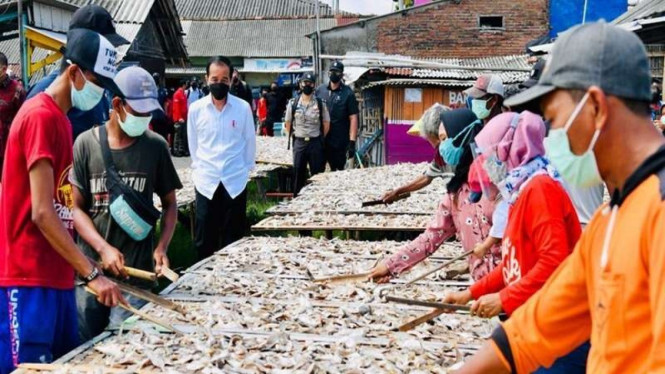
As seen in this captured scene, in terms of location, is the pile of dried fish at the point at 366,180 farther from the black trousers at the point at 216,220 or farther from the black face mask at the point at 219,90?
the black face mask at the point at 219,90

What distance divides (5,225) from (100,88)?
756 millimetres

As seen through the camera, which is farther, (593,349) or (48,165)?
(48,165)

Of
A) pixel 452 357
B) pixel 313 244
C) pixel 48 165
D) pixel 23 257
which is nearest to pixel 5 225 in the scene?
pixel 23 257

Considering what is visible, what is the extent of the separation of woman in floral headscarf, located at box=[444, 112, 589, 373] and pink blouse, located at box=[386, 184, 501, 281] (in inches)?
27.3

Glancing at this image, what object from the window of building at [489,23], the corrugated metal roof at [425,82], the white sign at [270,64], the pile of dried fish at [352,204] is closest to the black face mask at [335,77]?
the pile of dried fish at [352,204]

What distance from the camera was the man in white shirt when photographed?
24.9ft

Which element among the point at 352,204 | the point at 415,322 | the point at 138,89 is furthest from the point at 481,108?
the point at 352,204

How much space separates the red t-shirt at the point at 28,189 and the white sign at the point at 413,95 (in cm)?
1833

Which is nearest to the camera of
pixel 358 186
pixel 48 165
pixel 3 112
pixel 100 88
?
pixel 48 165

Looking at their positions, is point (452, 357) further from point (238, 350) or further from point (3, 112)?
point (3, 112)

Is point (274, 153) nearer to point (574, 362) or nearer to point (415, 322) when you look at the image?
point (415, 322)

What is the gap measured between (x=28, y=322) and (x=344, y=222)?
5.01 meters

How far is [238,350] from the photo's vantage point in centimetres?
425

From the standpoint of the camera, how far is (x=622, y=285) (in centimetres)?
191
